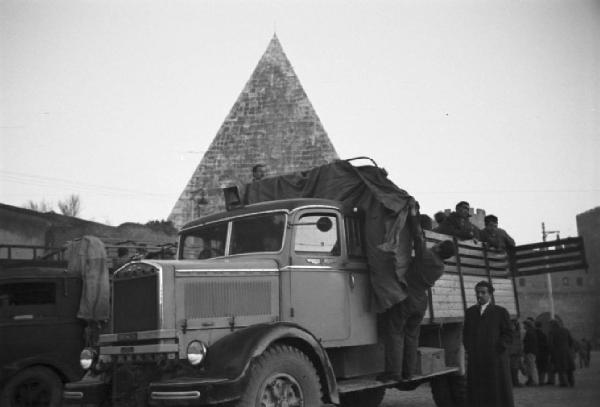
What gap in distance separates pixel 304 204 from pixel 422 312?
6.03 ft

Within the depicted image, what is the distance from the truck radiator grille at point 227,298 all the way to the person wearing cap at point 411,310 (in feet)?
5.28

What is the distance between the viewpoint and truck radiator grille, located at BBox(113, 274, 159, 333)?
569 centimetres

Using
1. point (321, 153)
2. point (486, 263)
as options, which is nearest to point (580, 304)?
point (321, 153)

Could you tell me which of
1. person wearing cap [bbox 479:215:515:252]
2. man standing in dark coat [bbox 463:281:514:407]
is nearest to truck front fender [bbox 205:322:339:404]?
man standing in dark coat [bbox 463:281:514:407]

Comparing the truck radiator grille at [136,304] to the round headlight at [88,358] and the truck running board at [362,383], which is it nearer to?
the round headlight at [88,358]

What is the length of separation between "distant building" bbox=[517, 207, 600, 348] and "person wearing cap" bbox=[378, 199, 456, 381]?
3896cm

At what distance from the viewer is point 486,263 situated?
9.51 meters

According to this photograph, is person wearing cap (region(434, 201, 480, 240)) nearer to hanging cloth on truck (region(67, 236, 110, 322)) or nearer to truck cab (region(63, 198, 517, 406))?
truck cab (region(63, 198, 517, 406))

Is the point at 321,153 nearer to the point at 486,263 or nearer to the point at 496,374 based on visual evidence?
the point at 486,263

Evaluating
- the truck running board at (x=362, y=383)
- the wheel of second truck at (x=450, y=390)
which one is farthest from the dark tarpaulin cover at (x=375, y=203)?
the wheel of second truck at (x=450, y=390)

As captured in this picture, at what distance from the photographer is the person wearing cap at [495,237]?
9.98 meters

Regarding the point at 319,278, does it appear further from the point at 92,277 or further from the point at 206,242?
the point at 92,277

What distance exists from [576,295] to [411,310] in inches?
1646

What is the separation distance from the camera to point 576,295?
44719 mm
